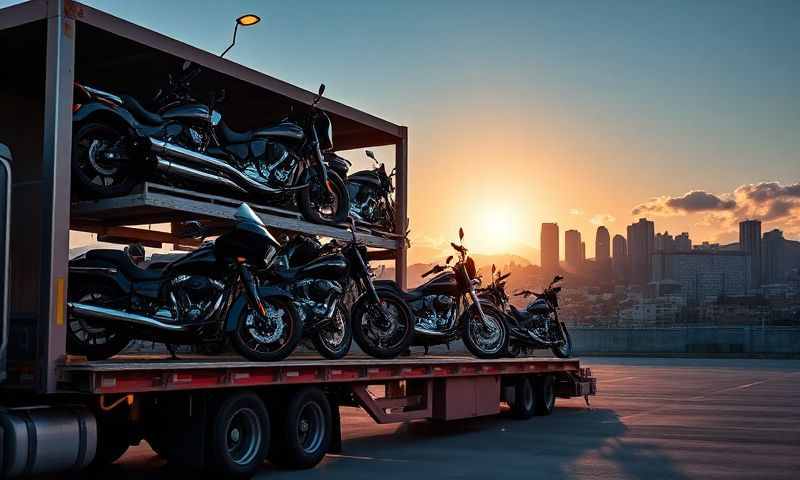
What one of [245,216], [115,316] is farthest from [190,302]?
[245,216]

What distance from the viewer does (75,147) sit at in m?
8.89

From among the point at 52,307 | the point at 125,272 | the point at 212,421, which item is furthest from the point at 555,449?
the point at 52,307

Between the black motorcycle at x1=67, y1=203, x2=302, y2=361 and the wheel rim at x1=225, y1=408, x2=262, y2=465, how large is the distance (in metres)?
0.77

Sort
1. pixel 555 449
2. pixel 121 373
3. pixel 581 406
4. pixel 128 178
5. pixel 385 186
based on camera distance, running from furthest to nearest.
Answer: pixel 581 406 → pixel 385 186 → pixel 555 449 → pixel 128 178 → pixel 121 373

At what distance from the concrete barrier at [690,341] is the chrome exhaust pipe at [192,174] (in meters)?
37.0

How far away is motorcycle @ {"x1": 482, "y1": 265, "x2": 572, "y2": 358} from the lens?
54.0ft

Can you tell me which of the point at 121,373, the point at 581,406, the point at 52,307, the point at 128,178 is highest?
the point at 128,178

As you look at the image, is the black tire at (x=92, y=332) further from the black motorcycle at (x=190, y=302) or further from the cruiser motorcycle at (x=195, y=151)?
the cruiser motorcycle at (x=195, y=151)

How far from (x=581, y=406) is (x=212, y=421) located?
1053cm

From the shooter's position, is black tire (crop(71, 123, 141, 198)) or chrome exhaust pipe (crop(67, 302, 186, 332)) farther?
→ black tire (crop(71, 123, 141, 198))

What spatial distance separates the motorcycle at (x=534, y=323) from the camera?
1645 cm

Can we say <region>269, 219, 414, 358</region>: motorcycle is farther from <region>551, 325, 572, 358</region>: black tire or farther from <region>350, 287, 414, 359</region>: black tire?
<region>551, 325, 572, 358</region>: black tire

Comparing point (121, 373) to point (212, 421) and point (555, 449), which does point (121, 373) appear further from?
point (555, 449)

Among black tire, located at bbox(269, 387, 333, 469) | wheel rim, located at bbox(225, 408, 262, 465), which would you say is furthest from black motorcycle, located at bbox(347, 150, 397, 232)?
wheel rim, located at bbox(225, 408, 262, 465)
